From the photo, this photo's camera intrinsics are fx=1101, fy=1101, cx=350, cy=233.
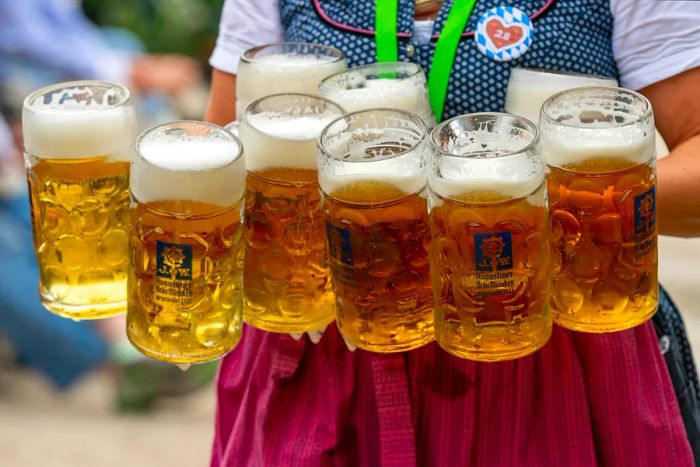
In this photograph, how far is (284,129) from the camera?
1.29m

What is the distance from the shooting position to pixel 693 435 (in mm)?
1580

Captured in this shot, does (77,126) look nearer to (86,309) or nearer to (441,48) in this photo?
(86,309)

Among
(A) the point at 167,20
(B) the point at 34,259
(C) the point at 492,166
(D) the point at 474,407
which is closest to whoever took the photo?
(C) the point at 492,166

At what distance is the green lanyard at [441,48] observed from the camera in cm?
150

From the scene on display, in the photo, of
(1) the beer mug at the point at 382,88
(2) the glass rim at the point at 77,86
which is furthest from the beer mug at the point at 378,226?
(2) the glass rim at the point at 77,86

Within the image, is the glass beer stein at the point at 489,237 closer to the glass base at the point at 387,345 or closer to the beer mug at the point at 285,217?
the glass base at the point at 387,345

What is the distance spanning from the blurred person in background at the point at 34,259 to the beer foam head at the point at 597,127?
2706 mm

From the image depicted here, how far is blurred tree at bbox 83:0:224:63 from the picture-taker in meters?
4.72

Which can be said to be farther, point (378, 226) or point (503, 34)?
point (503, 34)

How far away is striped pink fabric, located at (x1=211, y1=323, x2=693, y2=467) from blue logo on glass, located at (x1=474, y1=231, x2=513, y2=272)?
0.98 feet

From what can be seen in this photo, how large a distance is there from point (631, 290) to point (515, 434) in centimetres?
31

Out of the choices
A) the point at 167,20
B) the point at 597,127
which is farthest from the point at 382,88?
the point at 167,20

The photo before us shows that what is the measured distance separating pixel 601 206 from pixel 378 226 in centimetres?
24

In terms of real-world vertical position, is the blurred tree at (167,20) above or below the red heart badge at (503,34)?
below
